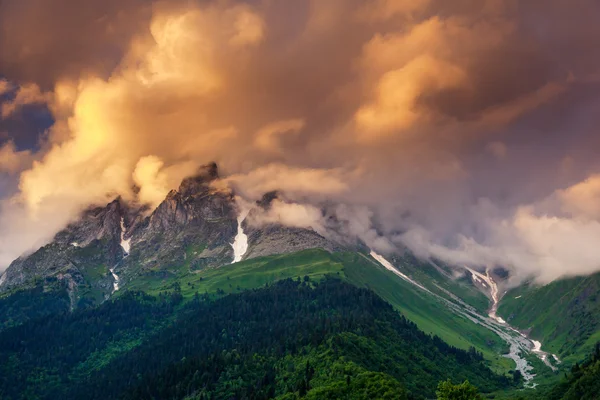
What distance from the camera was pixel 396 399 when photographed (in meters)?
199

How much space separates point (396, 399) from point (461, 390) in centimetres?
3866

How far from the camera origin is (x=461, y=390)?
166500 mm

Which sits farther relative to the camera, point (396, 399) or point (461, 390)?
point (396, 399)
